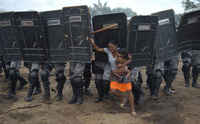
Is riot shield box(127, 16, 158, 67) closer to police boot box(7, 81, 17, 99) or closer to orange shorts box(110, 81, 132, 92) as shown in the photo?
orange shorts box(110, 81, 132, 92)

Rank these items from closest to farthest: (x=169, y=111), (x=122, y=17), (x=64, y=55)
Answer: (x=169, y=111)
(x=122, y=17)
(x=64, y=55)

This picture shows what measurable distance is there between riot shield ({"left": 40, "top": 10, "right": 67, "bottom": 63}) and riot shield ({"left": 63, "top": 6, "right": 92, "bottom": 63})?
5.8 inches

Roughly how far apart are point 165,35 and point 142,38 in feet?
2.36

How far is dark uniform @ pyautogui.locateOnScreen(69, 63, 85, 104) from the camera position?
15.2 ft

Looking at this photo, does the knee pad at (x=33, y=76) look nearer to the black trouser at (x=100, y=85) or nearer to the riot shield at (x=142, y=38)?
the black trouser at (x=100, y=85)

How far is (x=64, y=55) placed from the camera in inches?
188

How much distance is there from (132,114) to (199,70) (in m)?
3.36

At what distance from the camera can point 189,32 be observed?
16.3 ft

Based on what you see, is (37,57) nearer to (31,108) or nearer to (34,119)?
(31,108)

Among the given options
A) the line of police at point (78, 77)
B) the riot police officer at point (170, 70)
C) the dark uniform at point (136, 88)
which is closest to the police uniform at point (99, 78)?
the line of police at point (78, 77)

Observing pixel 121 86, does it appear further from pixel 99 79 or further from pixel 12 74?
pixel 12 74

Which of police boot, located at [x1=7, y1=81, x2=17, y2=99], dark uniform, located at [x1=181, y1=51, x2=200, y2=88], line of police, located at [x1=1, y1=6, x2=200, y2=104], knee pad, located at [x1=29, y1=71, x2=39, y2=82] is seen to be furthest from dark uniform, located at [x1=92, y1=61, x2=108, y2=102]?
dark uniform, located at [x1=181, y1=51, x2=200, y2=88]

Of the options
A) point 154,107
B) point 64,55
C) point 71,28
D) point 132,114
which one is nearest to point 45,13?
point 71,28

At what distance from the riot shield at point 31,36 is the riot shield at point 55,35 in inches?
6.2
